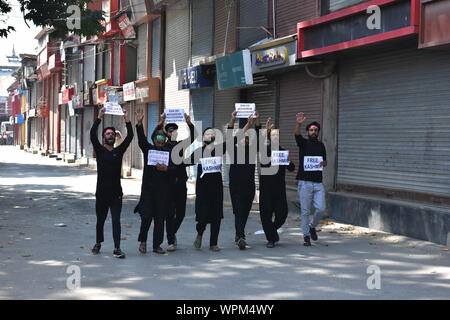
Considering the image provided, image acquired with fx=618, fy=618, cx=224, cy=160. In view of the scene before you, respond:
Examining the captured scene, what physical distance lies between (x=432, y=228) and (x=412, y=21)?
3.37 meters

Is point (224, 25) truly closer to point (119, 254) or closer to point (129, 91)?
point (129, 91)

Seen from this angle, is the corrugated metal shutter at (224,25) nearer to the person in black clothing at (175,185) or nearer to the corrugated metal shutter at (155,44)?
the corrugated metal shutter at (155,44)

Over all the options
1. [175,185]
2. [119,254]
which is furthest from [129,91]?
[119,254]

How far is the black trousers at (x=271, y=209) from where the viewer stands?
9508mm

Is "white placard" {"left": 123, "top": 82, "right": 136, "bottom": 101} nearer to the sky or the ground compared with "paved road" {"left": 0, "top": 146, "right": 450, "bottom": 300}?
nearer to the sky

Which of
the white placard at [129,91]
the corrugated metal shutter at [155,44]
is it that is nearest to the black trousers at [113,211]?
the corrugated metal shutter at [155,44]

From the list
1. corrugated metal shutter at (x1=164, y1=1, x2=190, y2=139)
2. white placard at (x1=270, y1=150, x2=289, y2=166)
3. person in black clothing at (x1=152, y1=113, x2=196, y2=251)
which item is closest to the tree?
corrugated metal shutter at (x1=164, y1=1, x2=190, y2=139)

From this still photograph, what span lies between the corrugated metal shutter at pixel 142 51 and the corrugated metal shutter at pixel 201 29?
6.11 m

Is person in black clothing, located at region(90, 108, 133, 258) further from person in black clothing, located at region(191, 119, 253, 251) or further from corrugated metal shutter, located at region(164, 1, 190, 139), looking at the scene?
corrugated metal shutter, located at region(164, 1, 190, 139)

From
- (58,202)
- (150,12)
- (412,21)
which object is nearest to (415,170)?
(412,21)

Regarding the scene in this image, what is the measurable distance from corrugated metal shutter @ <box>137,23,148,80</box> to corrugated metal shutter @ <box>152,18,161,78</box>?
40.2 inches

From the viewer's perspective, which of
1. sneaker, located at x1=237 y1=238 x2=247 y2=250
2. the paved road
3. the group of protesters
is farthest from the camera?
sneaker, located at x1=237 y1=238 x2=247 y2=250

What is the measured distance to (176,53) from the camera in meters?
23.7

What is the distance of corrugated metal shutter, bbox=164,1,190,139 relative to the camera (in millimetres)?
22781
